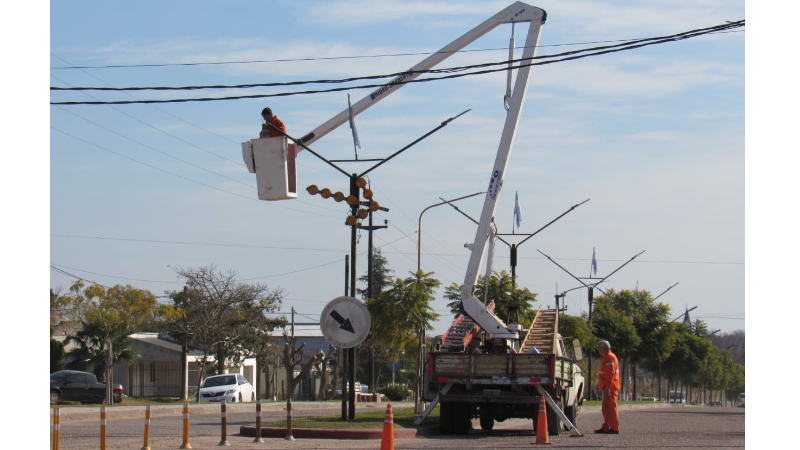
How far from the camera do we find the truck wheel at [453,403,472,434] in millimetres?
18625

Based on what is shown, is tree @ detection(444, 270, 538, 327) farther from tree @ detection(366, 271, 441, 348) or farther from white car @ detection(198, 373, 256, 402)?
white car @ detection(198, 373, 256, 402)

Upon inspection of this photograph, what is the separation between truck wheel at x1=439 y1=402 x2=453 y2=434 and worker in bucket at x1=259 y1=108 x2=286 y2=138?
24.7ft

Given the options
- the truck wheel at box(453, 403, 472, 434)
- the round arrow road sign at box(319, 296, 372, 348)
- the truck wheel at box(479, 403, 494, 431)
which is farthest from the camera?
the truck wheel at box(479, 403, 494, 431)

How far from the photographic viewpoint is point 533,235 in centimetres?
3341

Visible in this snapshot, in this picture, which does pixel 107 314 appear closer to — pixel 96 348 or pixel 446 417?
pixel 96 348

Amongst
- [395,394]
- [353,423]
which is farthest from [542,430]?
[395,394]

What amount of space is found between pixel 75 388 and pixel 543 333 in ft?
69.0

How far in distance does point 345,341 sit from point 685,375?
6641 centimetres

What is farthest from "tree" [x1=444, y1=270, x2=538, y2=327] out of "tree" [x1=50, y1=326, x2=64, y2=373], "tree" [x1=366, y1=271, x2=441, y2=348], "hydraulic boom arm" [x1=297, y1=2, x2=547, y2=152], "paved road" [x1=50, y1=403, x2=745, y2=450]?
"tree" [x1=50, y1=326, x2=64, y2=373]
